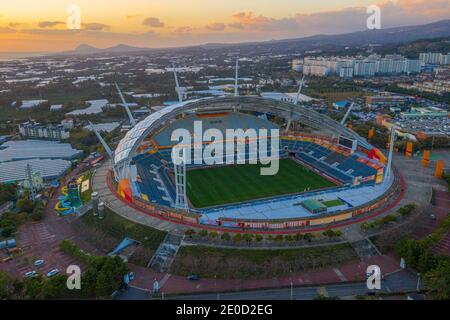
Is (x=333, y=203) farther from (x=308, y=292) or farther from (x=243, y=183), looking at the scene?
(x=308, y=292)

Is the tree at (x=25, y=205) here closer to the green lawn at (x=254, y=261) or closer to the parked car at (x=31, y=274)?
the parked car at (x=31, y=274)

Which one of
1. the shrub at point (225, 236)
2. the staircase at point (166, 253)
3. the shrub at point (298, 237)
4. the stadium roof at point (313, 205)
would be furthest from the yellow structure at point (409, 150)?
the staircase at point (166, 253)

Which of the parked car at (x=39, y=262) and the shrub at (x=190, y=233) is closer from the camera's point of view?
the parked car at (x=39, y=262)

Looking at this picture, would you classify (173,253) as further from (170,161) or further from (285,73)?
(285,73)

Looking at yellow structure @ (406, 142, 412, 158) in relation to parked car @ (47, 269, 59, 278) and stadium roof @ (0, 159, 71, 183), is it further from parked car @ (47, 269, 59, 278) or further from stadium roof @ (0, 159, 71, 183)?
stadium roof @ (0, 159, 71, 183)

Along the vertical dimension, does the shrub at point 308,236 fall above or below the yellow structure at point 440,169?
below

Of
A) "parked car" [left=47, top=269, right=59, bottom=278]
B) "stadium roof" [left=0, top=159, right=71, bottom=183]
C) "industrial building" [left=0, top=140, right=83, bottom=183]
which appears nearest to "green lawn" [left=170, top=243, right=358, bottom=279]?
"parked car" [left=47, top=269, right=59, bottom=278]
